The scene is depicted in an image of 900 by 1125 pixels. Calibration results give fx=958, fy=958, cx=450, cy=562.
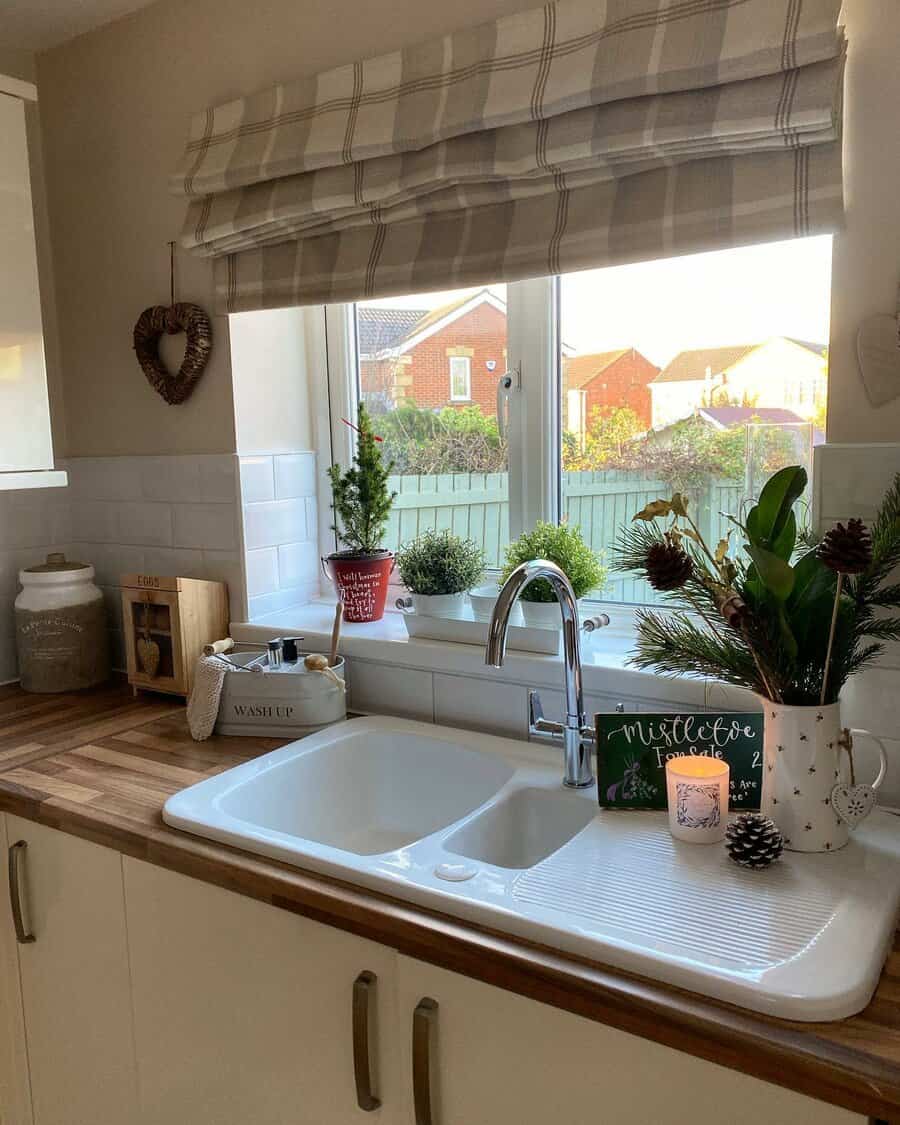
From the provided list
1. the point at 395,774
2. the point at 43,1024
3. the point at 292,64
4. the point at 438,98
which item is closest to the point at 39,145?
the point at 292,64

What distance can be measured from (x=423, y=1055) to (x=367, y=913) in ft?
0.55

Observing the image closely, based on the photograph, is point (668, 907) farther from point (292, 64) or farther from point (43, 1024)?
point (292, 64)

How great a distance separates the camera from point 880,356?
1276mm

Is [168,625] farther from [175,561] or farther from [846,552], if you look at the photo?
[846,552]

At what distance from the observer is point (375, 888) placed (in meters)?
1.16

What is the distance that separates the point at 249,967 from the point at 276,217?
1285mm

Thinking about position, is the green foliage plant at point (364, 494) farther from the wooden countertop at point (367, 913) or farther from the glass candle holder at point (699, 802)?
the glass candle holder at point (699, 802)

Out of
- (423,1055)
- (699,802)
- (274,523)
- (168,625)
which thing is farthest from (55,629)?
(699,802)

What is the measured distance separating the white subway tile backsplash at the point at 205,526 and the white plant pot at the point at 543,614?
0.69 m

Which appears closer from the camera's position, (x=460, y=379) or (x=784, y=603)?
(x=784, y=603)

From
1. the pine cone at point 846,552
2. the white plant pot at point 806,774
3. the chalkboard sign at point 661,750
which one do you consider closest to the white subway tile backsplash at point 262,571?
the chalkboard sign at point 661,750

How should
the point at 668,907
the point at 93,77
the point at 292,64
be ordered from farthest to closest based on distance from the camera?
the point at 93,77 < the point at 292,64 < the point at 668,907

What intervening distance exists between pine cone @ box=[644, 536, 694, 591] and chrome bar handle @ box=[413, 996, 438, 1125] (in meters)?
0.55

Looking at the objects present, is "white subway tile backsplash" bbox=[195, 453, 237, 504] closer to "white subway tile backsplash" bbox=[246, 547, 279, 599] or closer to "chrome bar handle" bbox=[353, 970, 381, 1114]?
"white subway tile backsplash" bbox=[246, 547, 279, 599]
